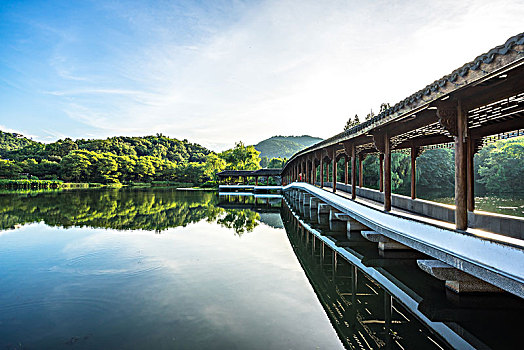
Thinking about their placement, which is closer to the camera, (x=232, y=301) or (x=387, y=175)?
(x=232, y=301)

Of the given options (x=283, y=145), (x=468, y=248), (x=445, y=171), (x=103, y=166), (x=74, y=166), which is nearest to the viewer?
(x=468, y=248)

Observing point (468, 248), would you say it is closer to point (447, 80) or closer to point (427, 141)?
point (447, 80)

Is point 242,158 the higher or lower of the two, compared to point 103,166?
higher

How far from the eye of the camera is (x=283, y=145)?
141375 millimetres

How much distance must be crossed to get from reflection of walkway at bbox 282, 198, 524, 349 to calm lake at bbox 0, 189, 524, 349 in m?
0.02

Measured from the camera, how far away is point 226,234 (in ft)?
37.4

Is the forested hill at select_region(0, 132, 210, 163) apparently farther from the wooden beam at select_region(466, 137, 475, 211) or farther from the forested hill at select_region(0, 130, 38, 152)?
the wooden beam at select_region(466, 137, 475, 211)

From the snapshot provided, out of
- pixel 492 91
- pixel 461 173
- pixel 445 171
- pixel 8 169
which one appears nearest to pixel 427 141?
pixel 461 173

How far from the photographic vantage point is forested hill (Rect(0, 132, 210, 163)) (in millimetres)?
61994

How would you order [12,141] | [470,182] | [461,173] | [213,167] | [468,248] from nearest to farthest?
[468,248]
[461,173]
[470,182]
[213,167]
[12,141]

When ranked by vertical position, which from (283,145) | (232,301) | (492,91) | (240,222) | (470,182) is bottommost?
(240,222)

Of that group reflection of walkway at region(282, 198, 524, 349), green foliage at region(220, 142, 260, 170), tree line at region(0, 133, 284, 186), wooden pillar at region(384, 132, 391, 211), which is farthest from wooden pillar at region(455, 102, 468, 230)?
green foliage at region(220, 142, 260, 170)

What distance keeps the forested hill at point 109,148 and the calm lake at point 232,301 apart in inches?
2377

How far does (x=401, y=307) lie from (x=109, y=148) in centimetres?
A: 7893
